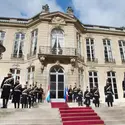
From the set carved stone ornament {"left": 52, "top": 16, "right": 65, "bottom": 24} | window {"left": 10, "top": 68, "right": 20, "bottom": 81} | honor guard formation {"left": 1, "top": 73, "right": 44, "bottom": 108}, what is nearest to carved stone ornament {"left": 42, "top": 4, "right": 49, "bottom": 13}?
carved stone ornament {"left": 52, "top": 16, "right": 65, "bottom": 24}

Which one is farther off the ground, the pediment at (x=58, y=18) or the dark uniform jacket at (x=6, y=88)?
the pediment at (x=58, y=18)

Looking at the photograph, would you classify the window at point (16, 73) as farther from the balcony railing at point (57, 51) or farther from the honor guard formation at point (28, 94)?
the honor guard formation at point (28, 94)

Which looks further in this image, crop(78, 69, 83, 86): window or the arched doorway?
crop(78, 69, 83, 86): window

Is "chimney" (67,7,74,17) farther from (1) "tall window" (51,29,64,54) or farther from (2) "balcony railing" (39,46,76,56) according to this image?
(2) "balcony railing" (39,46,76,56)

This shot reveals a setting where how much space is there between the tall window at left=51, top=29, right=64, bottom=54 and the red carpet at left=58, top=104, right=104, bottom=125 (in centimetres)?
819

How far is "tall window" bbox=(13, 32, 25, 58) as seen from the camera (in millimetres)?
16297

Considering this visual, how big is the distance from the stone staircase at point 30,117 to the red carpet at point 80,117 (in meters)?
0.31

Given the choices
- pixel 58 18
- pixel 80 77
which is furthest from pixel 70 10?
pixel 80 77

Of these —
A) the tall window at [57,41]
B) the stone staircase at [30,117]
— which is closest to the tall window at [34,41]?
the tall window at [57,41]

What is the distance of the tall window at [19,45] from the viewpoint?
16297 millimetres

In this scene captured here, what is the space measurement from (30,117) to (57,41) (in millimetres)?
10436

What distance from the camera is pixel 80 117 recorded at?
22.2 feet

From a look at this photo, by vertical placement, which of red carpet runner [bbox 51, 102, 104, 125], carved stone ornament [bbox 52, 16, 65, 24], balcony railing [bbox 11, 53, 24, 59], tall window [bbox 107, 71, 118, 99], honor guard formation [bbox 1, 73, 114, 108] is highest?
carved stone ornament [bbox 52, 16, 65, 24]

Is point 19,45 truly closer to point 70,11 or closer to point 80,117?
point 70,11
